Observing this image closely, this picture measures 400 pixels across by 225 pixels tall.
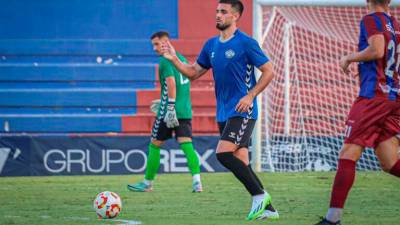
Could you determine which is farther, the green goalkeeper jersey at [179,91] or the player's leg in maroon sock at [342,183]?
the green goalkeeper jersey at [179,91]

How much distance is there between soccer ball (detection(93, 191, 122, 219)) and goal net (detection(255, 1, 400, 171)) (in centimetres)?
811

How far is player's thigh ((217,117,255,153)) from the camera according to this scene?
839cm

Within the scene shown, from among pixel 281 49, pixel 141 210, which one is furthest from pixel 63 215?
pixel 281 49

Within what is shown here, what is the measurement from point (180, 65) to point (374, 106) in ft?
6.94

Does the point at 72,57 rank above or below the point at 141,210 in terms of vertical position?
above

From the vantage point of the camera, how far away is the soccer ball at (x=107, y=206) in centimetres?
827

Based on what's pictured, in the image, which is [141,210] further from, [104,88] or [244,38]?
[104,88]

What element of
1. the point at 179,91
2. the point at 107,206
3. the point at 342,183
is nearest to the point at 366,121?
the point at 342,183

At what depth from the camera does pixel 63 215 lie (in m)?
8.76

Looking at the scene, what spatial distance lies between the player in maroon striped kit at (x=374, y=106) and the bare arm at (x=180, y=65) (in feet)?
5.69

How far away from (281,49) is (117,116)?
436 centimetres

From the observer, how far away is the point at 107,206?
827 centimetres

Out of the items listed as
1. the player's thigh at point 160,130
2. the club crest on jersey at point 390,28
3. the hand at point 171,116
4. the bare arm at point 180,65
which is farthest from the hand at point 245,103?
the player's thigh at point 160,130

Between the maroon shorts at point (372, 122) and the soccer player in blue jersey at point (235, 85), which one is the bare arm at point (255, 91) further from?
the maroon shorts at point (372, 122)
